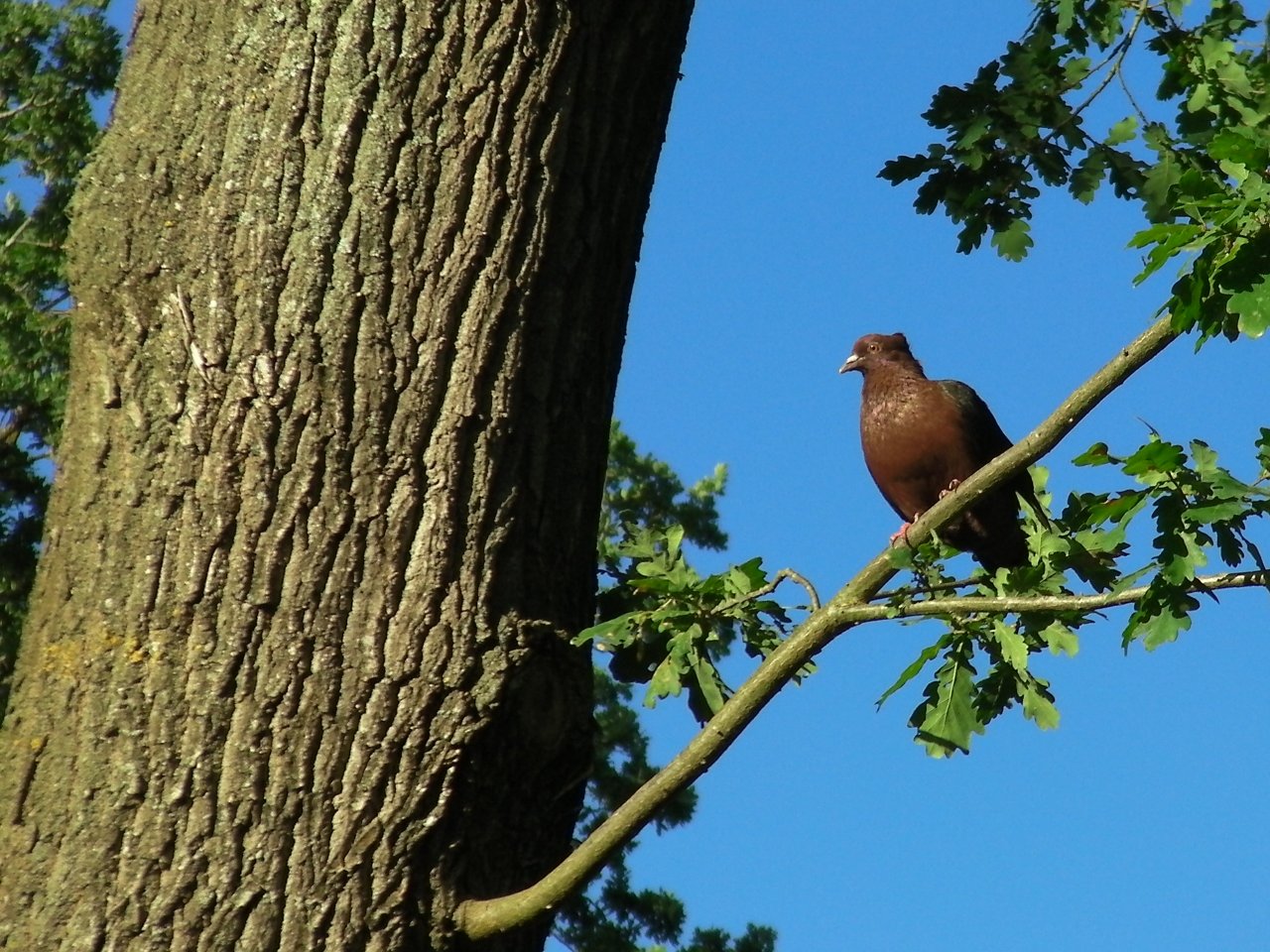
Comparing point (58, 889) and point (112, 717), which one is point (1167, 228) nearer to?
point (112, 717)

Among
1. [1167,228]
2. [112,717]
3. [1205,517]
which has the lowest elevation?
[112,717]

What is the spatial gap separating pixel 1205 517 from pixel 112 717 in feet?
5.69

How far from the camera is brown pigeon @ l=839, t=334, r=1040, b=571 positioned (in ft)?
17.6

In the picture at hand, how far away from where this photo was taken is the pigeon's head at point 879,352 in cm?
611

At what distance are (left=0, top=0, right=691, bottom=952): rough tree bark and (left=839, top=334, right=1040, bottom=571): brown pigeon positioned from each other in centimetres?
273

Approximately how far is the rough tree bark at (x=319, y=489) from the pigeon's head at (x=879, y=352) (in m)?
3.34

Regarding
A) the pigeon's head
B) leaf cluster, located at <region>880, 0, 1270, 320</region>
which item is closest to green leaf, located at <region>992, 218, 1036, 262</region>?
leaf cluster, located at <region>880, 0, 1270, 320</region>

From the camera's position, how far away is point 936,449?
5551 mm

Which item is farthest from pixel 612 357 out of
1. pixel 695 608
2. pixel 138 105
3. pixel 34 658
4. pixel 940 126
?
pixel 940 126

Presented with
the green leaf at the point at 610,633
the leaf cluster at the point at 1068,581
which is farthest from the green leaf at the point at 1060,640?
the green leaf at the point at 610,633

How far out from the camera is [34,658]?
2625mm

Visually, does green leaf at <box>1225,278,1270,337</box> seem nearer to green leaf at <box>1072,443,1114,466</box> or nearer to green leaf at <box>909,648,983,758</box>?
green leaf at <box>1072,443,1114,466</box>

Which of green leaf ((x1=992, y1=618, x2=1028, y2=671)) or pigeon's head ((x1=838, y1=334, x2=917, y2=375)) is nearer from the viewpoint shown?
green leaf ((x1=992, y1=618, x2=1028, y2=671))

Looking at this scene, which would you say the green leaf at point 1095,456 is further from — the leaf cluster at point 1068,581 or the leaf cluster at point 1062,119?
the leaf cluster at point 1062,119
